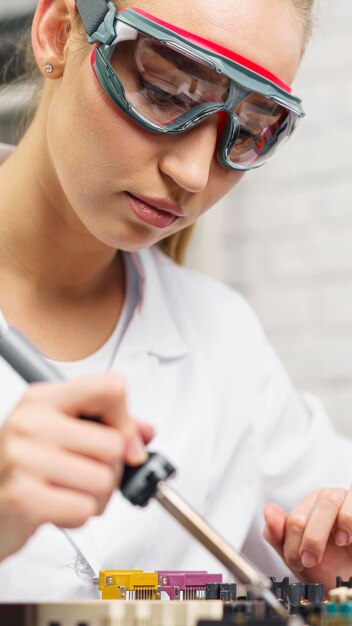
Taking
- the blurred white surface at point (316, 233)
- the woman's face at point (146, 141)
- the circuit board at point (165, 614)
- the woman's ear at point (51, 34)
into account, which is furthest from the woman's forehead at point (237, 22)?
the blurred white surface at point (316, 233)

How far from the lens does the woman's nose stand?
905 millimetres

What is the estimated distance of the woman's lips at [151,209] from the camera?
944mm

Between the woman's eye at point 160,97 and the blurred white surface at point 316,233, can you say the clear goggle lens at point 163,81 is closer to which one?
the woman's eye at point 160,97

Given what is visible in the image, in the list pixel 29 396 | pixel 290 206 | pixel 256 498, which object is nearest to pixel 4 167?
pixel 256 498

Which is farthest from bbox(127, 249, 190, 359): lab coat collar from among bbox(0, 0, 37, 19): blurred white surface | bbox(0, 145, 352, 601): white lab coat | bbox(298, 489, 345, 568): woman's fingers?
bbox(0, 0, 37, 19): blurred white surface

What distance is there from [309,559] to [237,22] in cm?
56

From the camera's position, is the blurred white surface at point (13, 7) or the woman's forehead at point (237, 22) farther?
the blurred white surface at point (13, 7)

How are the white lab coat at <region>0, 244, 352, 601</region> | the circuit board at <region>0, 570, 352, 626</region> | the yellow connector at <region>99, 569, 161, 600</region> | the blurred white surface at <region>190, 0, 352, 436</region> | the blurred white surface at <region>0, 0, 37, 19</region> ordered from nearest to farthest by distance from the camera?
the circuit board at <region>0, 570, 352, 626</region>
the yellow connector at <region>99, 569, 161, 600</region>
the white lab coat at <region>0, 244, 352, 601</region>
the blurred white surface at <region>190, 0, 352, 436</region>
the blurred white surface at <region>0, 0, 37, 19</region>

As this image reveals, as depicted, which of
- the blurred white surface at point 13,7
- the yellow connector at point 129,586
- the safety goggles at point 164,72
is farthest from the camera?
the blurred white surface at point 13,7

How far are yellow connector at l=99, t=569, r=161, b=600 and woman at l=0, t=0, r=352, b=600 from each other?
0.06m

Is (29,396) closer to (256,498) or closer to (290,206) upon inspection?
(256,498)

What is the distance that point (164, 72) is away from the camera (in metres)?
0.89

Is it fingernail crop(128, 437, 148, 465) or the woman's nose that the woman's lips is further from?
fingernail crop(128, 437, 148, 465)

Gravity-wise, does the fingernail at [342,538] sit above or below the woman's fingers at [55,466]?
below
